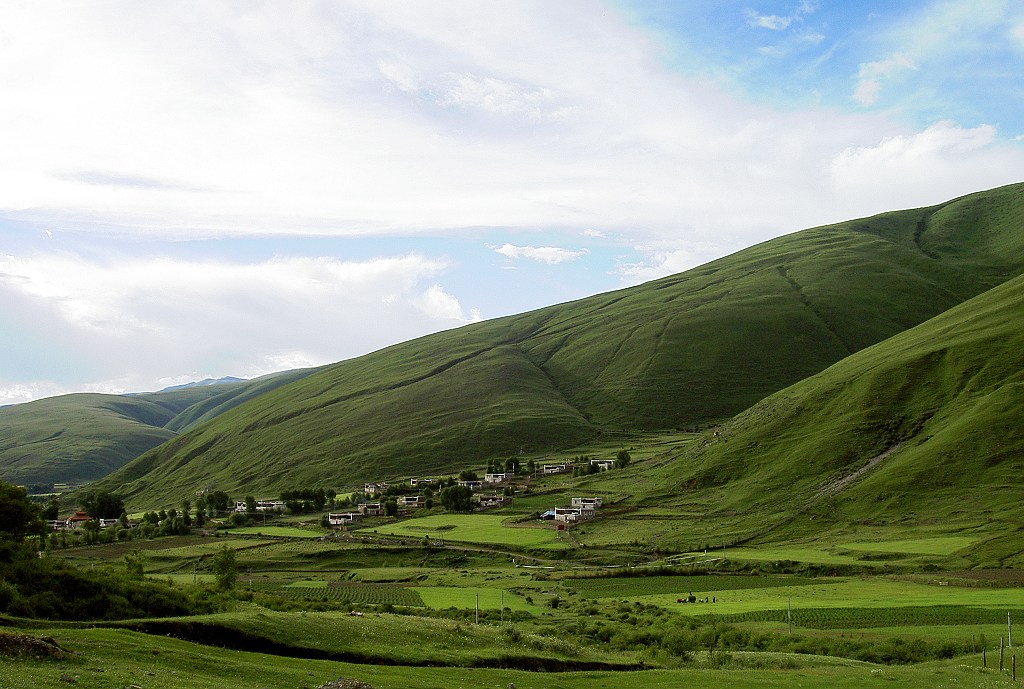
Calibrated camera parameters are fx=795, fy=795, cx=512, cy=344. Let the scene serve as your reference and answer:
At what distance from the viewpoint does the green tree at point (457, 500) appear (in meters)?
164

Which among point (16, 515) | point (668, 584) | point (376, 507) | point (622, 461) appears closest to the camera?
point (16, 515)

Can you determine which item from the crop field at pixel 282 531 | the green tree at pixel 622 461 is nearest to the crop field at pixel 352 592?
the crop field at pixel 282 531

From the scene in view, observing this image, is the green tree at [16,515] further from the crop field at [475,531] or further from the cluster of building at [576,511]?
the cluster of building at [576,511]

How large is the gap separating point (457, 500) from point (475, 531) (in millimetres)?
27951

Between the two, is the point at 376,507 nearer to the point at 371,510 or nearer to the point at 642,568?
the point at 371,510

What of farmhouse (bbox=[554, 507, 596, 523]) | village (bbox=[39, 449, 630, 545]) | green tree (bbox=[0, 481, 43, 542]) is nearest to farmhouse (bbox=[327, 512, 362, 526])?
village (bbox=[39, 449, 630, 545])

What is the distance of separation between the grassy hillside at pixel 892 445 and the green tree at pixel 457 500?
37.5 m

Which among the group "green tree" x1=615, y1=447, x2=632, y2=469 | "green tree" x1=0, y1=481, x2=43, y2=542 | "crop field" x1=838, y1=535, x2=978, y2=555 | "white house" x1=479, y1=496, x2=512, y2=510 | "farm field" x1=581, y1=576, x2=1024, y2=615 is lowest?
"crop field" x1=838, y1=535, x2=978, y2=555

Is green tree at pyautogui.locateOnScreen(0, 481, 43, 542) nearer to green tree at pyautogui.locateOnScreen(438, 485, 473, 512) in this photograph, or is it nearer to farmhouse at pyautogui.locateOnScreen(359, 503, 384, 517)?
green tree at pyautogui.locateOnScreen(438, 485, 473, 512)

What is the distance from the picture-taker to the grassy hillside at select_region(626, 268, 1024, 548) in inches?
4747

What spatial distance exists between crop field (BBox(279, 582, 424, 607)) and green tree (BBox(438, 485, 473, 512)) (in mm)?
61272

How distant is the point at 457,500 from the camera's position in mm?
165000

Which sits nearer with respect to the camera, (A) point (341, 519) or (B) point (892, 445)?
(B) point (892, 445)

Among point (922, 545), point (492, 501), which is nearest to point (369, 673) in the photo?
point (922, 545)
